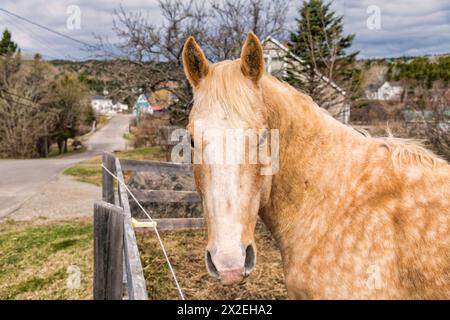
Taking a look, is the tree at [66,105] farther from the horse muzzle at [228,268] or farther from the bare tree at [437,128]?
the horse muzzle at [228,268]

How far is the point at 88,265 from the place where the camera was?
5633 millimetres

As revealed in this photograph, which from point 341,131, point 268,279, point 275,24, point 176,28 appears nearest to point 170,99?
point 176,28

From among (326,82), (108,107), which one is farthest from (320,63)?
(108,107)

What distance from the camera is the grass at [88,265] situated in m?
4.57

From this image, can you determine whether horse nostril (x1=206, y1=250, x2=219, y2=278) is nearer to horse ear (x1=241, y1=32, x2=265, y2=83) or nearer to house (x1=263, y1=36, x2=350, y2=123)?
horse ear (x1=241, y1=32, x2=265, y2=83)

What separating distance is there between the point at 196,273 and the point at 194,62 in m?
3.73

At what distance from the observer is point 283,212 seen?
7.67ft

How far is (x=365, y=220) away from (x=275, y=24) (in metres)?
11.6

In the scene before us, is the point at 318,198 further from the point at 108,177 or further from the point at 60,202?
the point at 60,202

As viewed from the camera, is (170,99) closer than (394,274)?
No

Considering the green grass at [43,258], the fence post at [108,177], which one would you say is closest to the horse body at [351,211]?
the fence post at [108,177]

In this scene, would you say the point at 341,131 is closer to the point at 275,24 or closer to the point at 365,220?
the point at 365,220

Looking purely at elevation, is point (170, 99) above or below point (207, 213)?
above

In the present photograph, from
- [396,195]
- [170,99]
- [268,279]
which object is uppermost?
[170,99]
